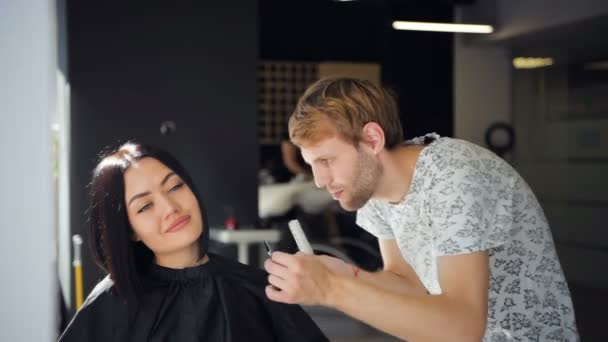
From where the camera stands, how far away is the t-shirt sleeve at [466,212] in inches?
67.3

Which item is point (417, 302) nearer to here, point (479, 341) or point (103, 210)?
point (479, 341)

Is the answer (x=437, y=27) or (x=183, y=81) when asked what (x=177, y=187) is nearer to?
(x=183, y=81)

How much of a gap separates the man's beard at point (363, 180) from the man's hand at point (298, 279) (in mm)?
388

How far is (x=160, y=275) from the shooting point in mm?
1905

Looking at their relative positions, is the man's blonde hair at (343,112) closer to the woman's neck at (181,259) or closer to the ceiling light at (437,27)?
the woman's neck at (181,259)

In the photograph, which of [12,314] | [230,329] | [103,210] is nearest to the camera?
[12,314]

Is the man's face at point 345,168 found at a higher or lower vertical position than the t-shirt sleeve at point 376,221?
higher

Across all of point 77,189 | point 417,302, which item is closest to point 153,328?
point 417,302

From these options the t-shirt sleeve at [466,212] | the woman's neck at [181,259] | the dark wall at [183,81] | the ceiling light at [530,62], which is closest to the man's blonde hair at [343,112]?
the t-shirt sleeve at [466,212]

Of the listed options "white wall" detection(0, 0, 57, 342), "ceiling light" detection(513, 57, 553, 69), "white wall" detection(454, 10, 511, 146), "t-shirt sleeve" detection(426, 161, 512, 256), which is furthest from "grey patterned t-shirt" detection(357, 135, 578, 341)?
"white wall" detection(454, 10, 511, 146)

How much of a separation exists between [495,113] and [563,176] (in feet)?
3.35

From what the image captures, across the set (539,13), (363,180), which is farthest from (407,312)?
(539,13)

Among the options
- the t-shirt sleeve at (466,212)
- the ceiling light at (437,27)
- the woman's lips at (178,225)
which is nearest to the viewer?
the t-shirt sleeve at (466,212)

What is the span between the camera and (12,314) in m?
1.36
